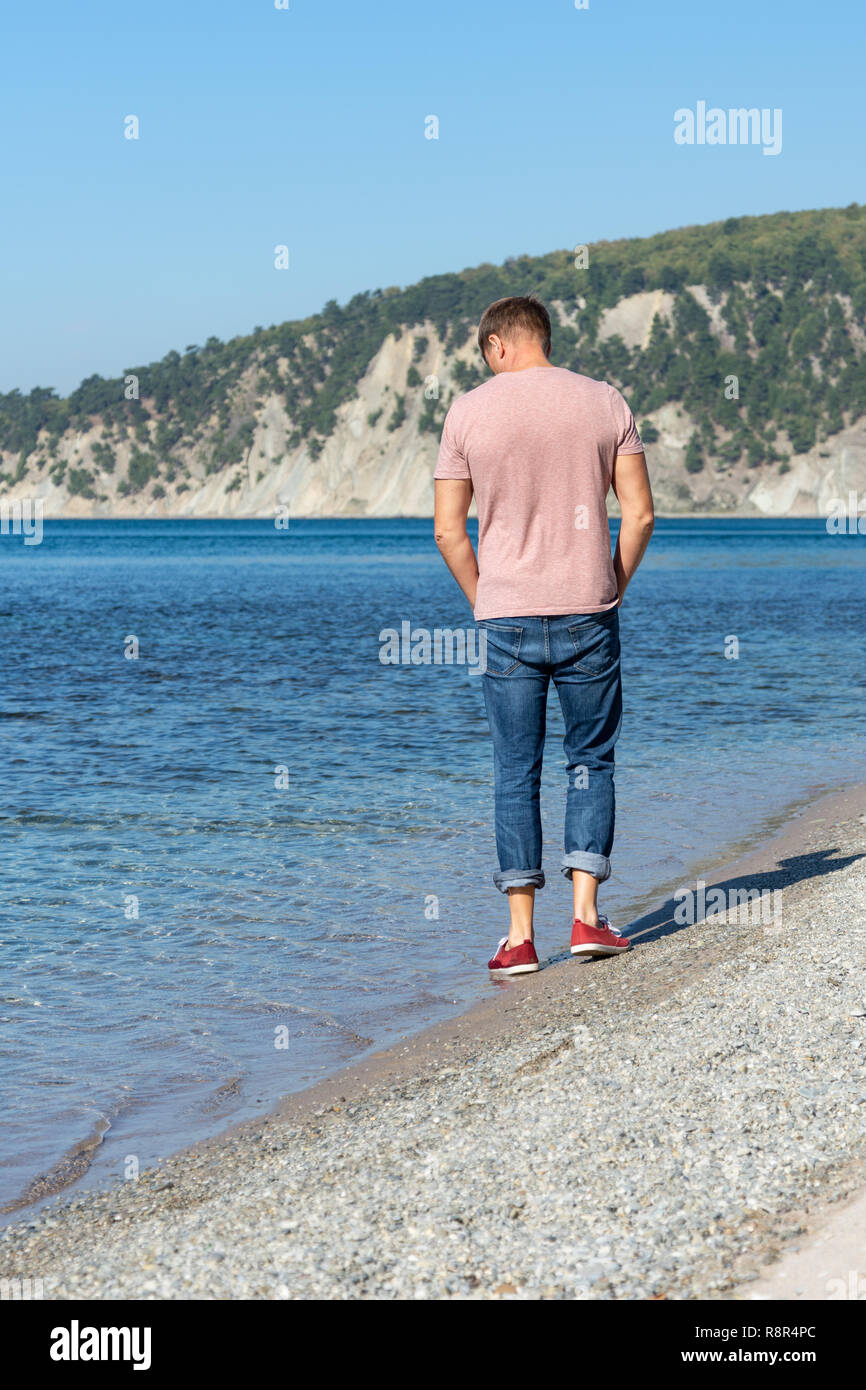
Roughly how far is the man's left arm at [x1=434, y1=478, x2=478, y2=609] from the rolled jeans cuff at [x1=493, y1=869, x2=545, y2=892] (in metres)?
→ 1.19

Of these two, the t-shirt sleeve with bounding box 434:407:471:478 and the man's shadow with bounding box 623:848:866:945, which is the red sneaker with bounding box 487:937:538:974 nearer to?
the man's shadow with bounding box 623:848:866:945

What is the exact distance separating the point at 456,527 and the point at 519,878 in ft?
5.04

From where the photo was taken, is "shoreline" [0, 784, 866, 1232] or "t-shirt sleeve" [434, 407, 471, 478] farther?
"t-shirt sleeve" [434, 407, 471, 478]

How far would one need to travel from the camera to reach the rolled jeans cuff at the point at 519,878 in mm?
5969

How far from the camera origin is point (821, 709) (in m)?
17.3

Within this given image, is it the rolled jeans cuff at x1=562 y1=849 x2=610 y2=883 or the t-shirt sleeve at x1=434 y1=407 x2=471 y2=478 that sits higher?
the t-shirt sleeve at x1=434 y1=407 x2=471 y2=478

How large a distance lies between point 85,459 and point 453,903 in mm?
190279

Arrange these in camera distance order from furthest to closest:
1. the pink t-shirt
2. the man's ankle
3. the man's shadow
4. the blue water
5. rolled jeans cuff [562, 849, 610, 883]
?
the man's shadow → the man's ankle → rolled jeans cuff [562, 849, 610, 883] → the blue water → the pink t-shirt

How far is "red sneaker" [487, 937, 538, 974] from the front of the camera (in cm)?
630

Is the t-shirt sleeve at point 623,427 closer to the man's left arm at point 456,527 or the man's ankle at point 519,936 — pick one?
the man's left arm at point 456,527

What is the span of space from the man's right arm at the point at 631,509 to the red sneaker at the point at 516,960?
5.65 feet

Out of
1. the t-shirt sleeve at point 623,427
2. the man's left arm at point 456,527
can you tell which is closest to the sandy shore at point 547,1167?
the man's left arm at point 456,527

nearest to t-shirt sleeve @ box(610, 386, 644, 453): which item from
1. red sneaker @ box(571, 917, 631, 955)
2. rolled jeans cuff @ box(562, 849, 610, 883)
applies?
rolled jeans cuff @ box(562, 849, 610, 883)

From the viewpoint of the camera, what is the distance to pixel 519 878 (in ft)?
19.6
